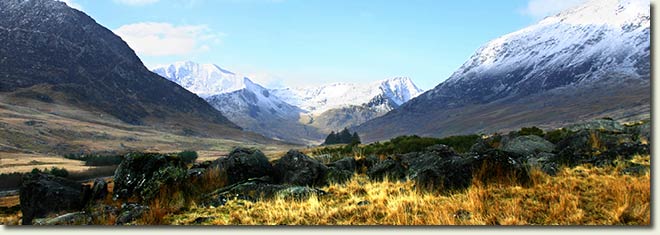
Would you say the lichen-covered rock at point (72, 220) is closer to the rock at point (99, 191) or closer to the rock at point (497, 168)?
the rock at point (99, 191)

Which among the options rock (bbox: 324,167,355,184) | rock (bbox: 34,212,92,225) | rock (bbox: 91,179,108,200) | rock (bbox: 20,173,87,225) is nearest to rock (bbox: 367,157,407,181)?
rock (bbox: 324,167,355,184)

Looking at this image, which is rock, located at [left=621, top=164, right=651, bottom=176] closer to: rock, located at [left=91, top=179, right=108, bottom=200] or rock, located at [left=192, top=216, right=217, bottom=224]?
rock, located at [left=192, top=216, right=217, bottom=224]

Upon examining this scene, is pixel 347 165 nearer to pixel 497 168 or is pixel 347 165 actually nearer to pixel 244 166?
pixel 244 166

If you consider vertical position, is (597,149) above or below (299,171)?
above

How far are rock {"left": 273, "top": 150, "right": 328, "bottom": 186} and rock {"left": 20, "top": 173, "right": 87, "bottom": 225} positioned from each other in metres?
6.12

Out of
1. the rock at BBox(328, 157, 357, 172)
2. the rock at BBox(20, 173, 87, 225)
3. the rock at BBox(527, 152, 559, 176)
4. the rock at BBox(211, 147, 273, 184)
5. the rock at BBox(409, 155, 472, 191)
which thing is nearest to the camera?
the rock at BBox(409, 155, 472, 191)

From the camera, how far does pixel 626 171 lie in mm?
11102

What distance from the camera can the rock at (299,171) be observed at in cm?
1385

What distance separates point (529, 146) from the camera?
18219 millimetres

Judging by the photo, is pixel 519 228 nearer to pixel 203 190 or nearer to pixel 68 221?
pixel 203 190

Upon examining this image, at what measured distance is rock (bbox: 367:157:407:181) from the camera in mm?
14047

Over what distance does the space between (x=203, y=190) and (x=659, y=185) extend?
11.6 m

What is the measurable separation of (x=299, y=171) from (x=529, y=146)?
33.8 ft

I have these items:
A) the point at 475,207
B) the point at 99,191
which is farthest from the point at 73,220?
the point at 475,207
